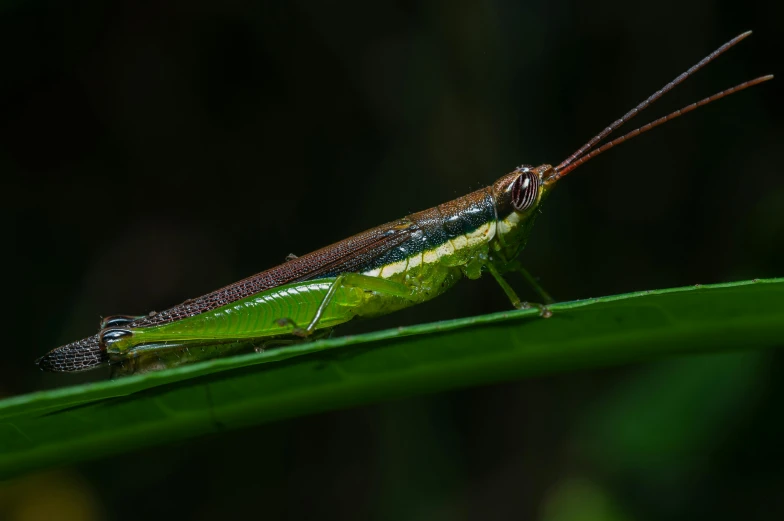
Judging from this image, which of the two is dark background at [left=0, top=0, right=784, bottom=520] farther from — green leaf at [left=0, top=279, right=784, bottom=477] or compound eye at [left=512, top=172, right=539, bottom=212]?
green leaf at [left=0, top=279, right=784, bottom=477]

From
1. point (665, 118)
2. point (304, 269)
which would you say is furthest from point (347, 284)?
point (665, 118)

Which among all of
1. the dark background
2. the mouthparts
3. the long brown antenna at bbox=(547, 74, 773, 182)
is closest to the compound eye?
the long brown antenna at bbox=(547, 74, 773, 182)

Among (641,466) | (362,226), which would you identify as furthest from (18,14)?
(641,466)

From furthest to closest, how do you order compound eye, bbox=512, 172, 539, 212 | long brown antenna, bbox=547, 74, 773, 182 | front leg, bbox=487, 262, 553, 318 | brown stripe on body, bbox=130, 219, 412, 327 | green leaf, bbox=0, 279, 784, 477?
1. compound eye, bbox=512, 172, 539, 212
2. brown stripe on body, bbox=130, 219, 412, 327
3. front leg, bbox=487, 262, 553, 318
4. long brown antenna, bbox=547, 74, 773, 182
5. green leaf, bbox=0, 279, 784, 477

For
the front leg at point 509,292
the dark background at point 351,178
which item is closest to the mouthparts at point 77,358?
the dark background at point 351,178

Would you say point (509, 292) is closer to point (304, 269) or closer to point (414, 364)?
point (304, 269)

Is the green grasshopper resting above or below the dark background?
below

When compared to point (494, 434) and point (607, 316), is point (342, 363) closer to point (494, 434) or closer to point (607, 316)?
point (607, 316)

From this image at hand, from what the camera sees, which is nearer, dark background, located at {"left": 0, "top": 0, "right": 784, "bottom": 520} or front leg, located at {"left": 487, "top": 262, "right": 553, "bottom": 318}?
front leg, located at {"left": 487, "top": 262, "right": 553, "bottom": 318}
